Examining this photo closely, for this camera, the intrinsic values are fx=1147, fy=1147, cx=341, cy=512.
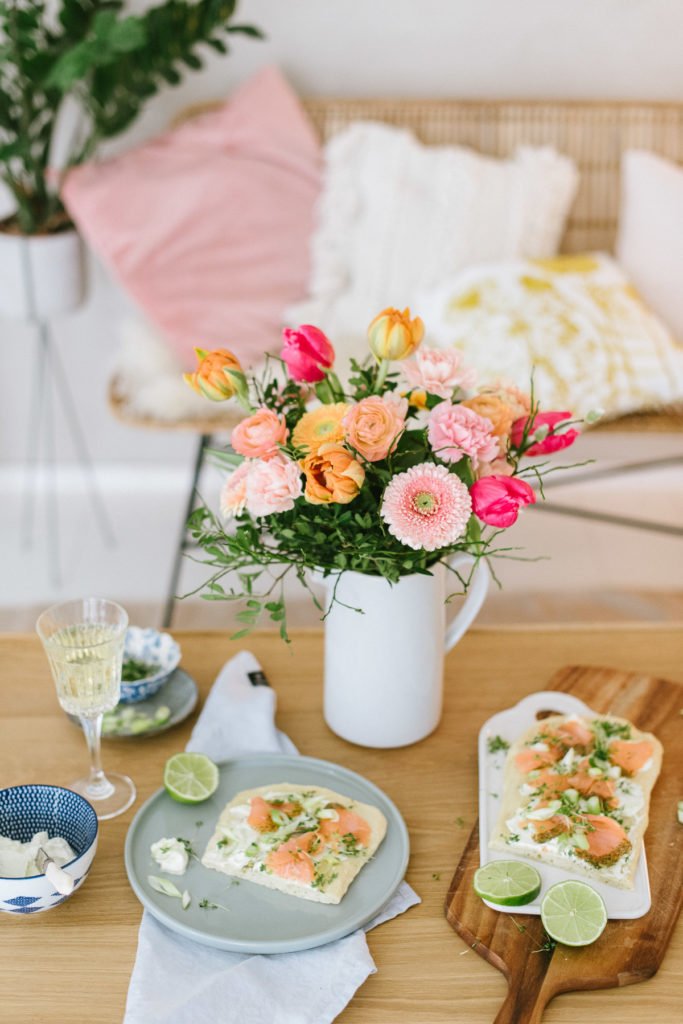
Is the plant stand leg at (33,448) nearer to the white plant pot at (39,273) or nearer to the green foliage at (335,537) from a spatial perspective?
the white plant pot at (39,273)

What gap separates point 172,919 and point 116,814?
18 centimetres

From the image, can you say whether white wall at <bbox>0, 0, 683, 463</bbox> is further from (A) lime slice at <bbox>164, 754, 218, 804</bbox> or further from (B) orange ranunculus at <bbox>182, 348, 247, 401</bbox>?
(A) lime slice at <bbox>164, 754, 218, 804</bbox>

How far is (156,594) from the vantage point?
8.42 feet

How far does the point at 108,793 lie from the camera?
115cm

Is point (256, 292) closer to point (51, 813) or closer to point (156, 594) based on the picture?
point (156, 594)

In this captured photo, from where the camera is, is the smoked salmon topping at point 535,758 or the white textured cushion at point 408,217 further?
the white textured cushion at point 408,217

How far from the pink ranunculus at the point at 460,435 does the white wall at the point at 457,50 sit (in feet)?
6.07

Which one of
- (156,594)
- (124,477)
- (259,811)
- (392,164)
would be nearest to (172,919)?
(259,811)

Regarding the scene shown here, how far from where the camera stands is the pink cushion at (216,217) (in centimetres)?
235

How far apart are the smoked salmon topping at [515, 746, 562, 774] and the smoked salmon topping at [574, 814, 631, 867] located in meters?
0.08

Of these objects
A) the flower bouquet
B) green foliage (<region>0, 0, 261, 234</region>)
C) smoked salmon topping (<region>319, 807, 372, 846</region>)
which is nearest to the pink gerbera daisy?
the flower bouquet

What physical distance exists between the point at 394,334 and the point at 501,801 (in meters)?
0.46

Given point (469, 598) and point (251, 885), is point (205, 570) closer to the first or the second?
point (469, 598)

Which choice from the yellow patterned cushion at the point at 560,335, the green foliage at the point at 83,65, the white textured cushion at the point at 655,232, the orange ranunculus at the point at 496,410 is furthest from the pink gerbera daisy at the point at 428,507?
the white textured cushion at the point at 655,232
